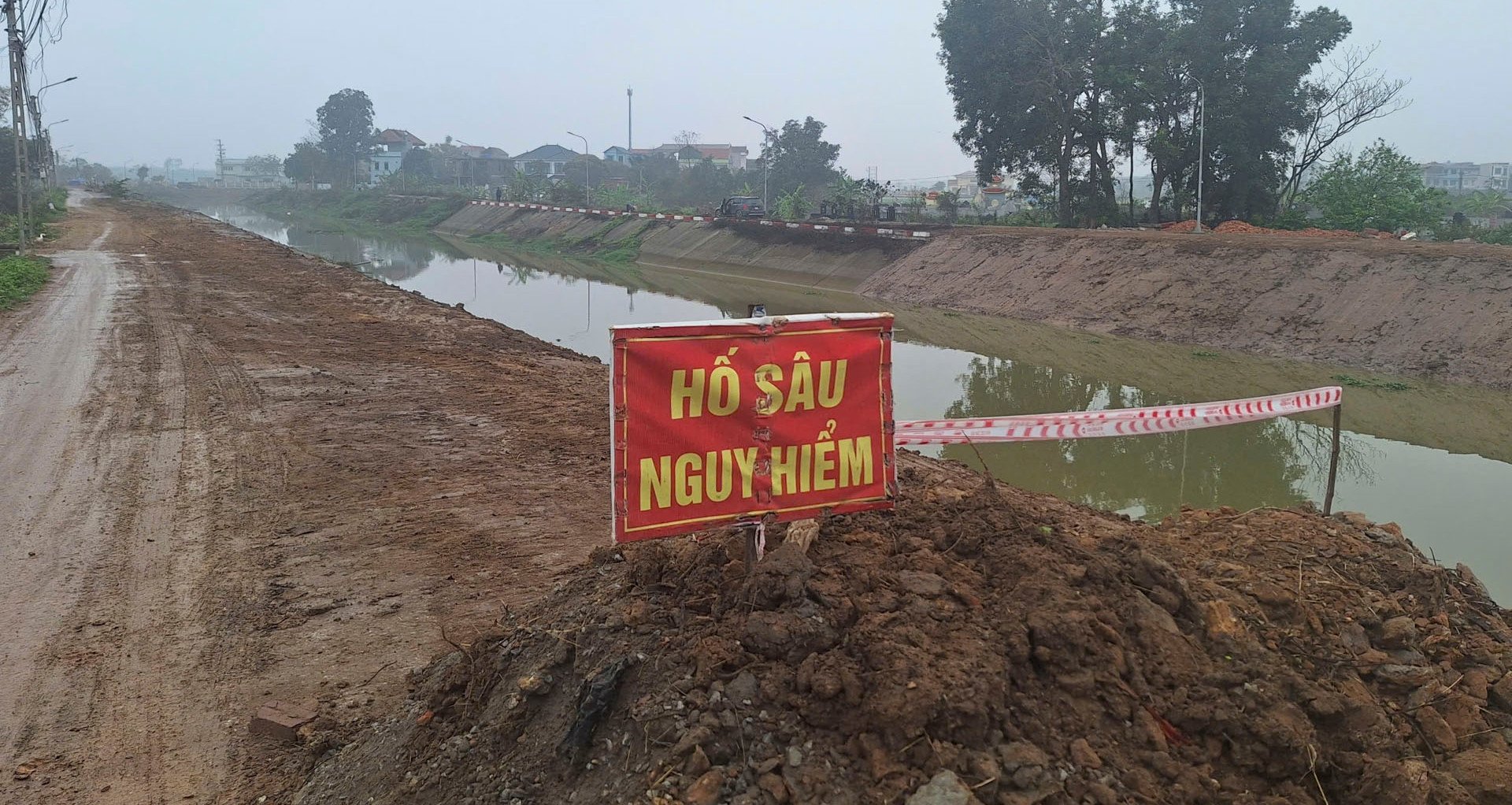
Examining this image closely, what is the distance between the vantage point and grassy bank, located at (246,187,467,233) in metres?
72.8

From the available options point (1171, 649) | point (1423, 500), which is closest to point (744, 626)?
point (1171, 649)

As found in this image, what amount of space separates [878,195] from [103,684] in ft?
146

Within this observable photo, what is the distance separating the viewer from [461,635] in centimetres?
583

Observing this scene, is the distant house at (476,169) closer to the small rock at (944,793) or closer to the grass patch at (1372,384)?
the grass patch at (1372,384)

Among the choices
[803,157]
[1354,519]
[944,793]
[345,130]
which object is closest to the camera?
[944,793]

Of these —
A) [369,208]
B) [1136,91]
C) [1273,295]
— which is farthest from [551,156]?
[1273,295]

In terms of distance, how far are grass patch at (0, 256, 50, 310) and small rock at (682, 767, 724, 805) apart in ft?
69.7

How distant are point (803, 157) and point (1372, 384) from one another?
59341mm

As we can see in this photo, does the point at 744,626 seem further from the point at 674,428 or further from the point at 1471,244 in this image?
the point at 1471,244

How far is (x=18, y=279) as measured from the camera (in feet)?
73.9

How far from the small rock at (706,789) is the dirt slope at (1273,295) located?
57.5ft

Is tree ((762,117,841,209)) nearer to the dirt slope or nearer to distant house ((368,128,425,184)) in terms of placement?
the dirt slope

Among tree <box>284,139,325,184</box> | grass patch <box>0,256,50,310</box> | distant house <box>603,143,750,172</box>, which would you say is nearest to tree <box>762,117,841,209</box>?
distant house <box>603,143,750,172</box>

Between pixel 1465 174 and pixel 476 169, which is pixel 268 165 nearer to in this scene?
pixel 476 169
